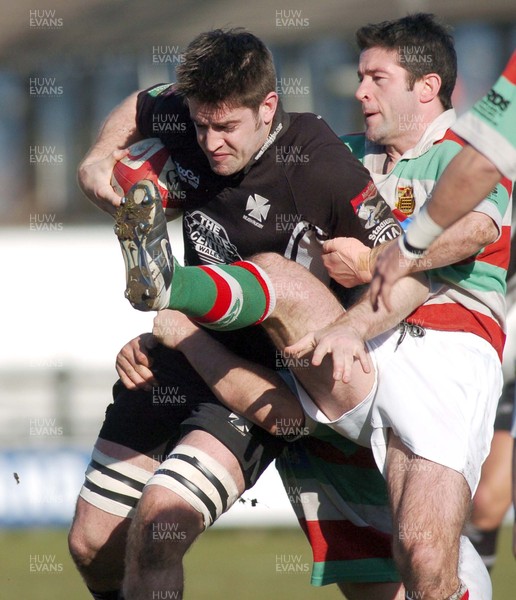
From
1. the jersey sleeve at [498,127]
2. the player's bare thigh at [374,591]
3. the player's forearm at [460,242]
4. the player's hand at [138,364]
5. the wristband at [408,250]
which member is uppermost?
the jersey sleeve at [498,127]

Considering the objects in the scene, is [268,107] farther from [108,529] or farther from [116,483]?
[108,529]

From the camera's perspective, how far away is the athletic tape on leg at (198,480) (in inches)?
174

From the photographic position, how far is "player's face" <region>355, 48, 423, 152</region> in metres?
4.74

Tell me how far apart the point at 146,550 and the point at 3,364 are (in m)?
7.58

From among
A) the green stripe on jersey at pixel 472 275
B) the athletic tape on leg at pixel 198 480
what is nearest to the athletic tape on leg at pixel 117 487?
the athletic tape on leg at pixel 198 480

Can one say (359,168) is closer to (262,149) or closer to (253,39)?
(262,149)

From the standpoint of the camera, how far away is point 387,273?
11.7 ft

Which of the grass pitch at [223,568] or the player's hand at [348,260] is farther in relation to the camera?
the grass pitch at [223,568]

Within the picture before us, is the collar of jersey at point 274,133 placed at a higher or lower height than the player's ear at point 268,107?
lower

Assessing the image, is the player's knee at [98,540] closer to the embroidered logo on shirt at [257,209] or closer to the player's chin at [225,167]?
the embroidered logo on shirt at [257,209]

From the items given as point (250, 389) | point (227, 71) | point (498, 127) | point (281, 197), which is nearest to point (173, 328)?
point (250, 389)

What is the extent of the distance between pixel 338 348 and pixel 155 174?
1.29m

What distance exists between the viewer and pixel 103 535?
489cm

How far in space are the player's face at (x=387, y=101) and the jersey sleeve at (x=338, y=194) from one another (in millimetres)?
346
